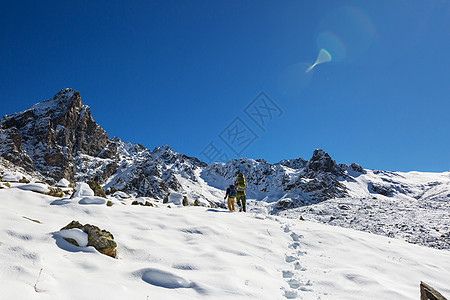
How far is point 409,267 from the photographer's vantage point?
695cm

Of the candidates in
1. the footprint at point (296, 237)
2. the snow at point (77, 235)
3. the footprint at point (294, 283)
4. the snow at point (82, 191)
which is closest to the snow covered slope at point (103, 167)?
the snow at point (82, 191)

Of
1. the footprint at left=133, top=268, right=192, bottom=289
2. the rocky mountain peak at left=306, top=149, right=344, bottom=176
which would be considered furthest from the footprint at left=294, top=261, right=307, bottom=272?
the rocky mountain peak at left=306, top=149, right=344, bottom=176

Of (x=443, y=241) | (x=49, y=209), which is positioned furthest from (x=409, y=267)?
(x=443, y=241)

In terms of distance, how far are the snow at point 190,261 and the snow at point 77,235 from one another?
3cm

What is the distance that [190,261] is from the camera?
545 cm

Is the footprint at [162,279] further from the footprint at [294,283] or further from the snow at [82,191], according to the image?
the snow at [82,191]

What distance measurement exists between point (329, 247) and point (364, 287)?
294 centimetres

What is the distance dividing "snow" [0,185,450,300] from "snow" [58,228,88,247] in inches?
1.0

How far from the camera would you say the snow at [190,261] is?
3889 millimetres

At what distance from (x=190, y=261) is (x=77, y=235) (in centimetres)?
265

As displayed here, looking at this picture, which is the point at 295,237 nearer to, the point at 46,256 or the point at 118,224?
the point at 118,224

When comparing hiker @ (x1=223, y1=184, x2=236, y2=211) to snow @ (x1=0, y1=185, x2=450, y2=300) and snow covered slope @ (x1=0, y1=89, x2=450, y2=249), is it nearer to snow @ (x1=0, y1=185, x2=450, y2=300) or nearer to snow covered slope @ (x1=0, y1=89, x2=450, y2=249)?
snow @ (x1=0, y1=185, x2=450, y2=300)

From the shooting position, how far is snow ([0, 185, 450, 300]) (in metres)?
3.89

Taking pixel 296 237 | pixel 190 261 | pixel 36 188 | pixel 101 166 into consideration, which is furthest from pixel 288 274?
pixel 101 166
